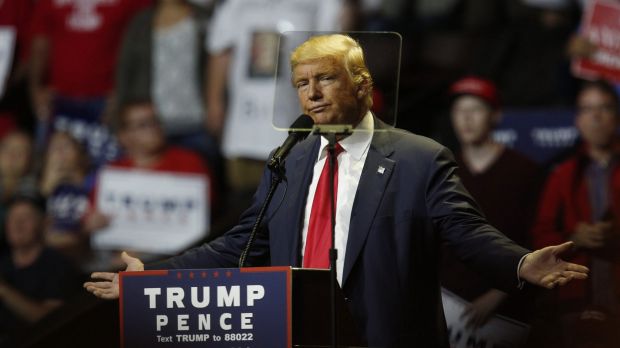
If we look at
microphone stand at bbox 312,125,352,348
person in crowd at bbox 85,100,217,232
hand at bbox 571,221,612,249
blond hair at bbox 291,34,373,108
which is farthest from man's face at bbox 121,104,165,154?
microphone stand at bbox 312,125,352,348

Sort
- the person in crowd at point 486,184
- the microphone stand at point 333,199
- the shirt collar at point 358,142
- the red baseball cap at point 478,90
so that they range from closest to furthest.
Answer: the microphone stand at point 333,199, the shirt collar at point 358,142, the person in crowd at point 486,184, the red baseball cap at point 478,90

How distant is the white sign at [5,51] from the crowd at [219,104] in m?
0.04

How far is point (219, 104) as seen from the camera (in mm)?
6789

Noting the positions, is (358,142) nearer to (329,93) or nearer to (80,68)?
(329,93)

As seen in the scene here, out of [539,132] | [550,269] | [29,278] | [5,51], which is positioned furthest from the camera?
[5,51]

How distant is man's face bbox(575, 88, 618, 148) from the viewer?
5418 mm

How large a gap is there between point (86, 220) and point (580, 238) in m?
3.72

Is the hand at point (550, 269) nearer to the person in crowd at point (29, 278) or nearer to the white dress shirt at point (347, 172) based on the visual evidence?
the white dress shirt at point (347, 172)

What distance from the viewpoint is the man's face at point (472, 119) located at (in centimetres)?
502

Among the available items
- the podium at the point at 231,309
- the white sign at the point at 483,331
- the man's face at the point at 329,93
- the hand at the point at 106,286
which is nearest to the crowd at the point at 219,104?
the white sign at the point at 483,331

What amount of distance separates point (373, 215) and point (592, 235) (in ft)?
5.70

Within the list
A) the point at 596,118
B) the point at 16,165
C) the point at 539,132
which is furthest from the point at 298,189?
the point at 16,165

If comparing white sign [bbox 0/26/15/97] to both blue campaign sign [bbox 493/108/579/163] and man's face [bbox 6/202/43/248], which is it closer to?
man's face [bbox 6/202/43/248]

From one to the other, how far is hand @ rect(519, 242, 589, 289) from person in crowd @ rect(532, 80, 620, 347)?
0.84 meters
